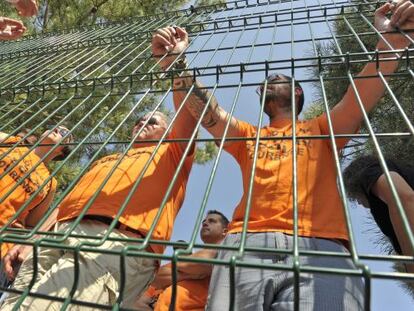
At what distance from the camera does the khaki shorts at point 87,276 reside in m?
1.52

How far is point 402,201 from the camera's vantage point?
1.70 metres

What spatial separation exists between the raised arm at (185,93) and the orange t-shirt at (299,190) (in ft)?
0.47

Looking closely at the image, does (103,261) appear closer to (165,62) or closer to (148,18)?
(165,62)

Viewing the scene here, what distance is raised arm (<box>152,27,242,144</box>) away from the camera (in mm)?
1911

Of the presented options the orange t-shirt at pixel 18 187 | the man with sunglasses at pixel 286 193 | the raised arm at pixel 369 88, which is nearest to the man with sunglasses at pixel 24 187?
the orange t-shirt at pixel 18 187

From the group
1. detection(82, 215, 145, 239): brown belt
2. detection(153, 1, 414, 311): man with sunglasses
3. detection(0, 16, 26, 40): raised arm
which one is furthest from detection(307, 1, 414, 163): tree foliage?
detection(0, 16, 26, 40): raised arm

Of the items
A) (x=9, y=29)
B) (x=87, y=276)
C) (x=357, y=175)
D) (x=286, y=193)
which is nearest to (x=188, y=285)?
(x=87, y=276)

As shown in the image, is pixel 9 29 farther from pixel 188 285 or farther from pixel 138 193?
pixel 188 285

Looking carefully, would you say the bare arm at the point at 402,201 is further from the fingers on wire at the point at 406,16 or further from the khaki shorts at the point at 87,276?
the khaki shorts at the point at 87,276

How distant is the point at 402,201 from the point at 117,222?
103 centimetres

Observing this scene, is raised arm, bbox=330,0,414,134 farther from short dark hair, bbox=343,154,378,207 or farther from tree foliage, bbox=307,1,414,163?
tree foliage, bbox=307,1,414,163

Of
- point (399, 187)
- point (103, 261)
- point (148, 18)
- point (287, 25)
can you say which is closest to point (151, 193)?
point (103, 261)

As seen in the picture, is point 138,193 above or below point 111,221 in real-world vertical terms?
above

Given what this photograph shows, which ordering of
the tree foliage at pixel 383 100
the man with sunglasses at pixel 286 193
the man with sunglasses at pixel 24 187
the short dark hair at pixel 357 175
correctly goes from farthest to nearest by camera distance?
the tree foliage at pixel 383 100 → the man with sunglasses at pixel 24 187 → the short dark hair at pixel 357 175 → the man with sunglasses at pixel 286 193
